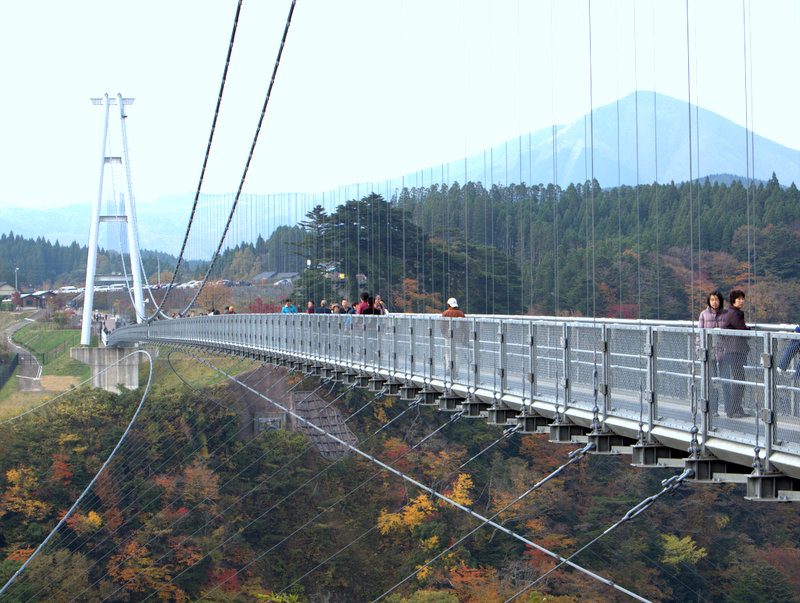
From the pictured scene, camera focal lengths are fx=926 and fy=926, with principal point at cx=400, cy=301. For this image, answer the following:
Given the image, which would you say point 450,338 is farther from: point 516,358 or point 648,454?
point 648,454

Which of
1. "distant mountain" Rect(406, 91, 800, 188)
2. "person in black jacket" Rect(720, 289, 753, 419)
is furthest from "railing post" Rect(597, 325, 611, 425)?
"distant mountain" Rect(406, 91, 800, 188)

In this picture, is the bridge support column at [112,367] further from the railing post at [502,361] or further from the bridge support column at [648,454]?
the bridge support column at [648,454]

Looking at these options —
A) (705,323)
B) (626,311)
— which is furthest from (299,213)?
(705,323)

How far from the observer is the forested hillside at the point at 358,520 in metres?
32.9

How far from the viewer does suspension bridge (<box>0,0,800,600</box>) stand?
659cm

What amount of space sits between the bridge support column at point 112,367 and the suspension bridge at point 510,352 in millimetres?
14181

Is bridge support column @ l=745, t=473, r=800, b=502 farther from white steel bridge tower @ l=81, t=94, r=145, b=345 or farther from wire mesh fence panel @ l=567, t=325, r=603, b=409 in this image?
white steel bridge tower @ l=81, t=94, r=145, b=345

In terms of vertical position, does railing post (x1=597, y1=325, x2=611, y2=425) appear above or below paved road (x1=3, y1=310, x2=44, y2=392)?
above

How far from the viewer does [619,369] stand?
7.99m

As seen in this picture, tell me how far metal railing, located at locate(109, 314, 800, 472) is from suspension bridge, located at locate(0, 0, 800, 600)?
2 centimetres

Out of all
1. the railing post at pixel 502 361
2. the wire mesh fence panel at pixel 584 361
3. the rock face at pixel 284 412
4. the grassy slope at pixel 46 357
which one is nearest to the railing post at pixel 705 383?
the wire mesh fence panel at pixel 584 361

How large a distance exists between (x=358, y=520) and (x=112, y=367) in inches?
1061

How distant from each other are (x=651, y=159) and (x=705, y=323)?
157 ft

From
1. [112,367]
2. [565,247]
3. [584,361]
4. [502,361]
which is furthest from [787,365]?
[112,367]
